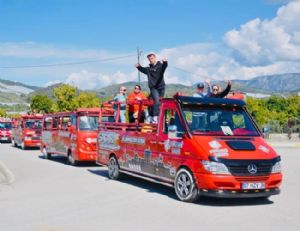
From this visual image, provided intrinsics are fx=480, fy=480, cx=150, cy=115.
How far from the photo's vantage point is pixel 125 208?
8953mm

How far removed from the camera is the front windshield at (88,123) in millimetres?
17422

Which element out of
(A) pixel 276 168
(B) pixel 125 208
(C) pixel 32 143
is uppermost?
(A) pixel 276 168

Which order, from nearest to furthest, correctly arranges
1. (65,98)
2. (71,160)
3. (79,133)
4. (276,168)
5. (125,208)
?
(125,208) < (276,168) < (79,133) < (71,160) < (65,98)

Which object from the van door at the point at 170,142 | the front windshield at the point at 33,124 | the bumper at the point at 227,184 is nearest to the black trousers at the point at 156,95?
the van door at the point at 170,142

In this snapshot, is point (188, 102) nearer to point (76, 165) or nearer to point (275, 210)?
point (275, 210)

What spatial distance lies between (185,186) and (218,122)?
5.03 ft

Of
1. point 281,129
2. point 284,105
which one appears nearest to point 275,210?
point 281,129

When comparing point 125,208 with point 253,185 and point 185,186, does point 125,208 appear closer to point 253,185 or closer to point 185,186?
point 185,186

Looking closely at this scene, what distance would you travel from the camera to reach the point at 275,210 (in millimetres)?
8680

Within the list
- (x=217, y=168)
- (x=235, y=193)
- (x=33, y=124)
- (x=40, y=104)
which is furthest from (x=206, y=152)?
(x=40, y=104)

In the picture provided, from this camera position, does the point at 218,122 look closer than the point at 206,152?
No

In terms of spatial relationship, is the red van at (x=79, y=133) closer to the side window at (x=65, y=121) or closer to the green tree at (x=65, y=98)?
the side window at (x=65, y=121)

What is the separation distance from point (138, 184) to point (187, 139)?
3.29 m

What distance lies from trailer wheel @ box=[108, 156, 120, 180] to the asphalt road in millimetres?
231
